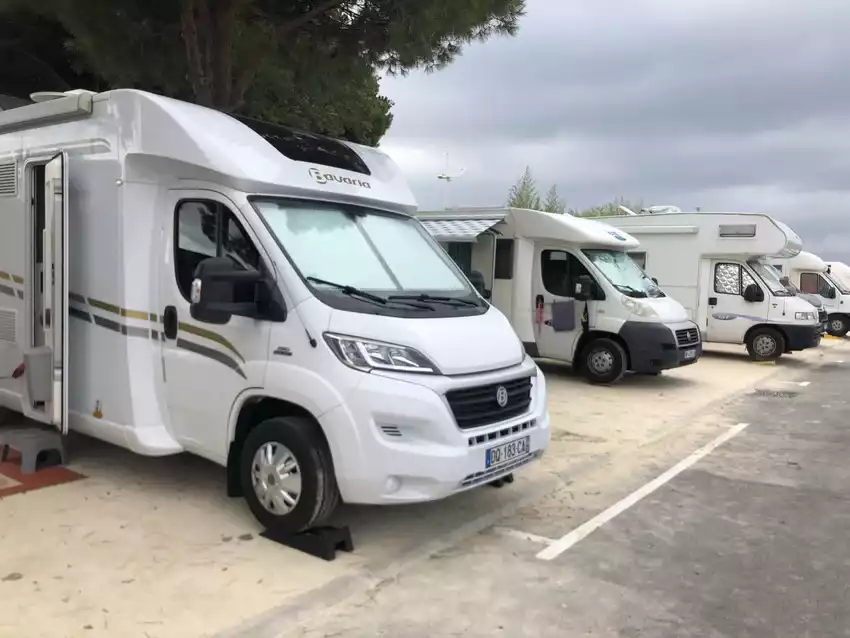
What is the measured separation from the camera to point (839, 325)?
22031 millimetres

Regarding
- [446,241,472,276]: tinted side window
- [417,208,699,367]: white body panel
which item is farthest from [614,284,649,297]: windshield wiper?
[446,241,472,276]: tinted side window

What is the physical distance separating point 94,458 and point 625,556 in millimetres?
4329

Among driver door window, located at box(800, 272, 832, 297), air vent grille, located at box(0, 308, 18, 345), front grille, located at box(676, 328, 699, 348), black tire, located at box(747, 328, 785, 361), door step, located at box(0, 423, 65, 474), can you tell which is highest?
driver door window, located at box(800, 272, 832, 297)

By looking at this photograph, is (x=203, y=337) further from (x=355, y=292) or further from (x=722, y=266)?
(x=722, y=266)

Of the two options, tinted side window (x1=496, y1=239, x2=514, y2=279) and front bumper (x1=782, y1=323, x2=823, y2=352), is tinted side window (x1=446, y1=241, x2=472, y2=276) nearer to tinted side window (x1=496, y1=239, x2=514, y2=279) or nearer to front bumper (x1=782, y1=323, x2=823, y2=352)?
tinted side window (x1=496, y1=239, x2=514, y2=279)

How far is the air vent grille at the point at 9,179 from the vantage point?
6.15 metres

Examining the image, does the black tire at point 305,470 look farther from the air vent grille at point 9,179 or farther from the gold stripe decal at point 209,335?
the air vent grille at point 9,179

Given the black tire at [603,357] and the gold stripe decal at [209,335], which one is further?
the black tire at [603,357]

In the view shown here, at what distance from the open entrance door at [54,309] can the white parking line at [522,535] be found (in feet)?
10.4

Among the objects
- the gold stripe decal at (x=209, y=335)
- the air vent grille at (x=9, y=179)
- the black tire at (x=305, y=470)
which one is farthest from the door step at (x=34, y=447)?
the black tire at (x=305, y=470)

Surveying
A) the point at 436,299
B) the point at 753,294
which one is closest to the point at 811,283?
the point at 753,294

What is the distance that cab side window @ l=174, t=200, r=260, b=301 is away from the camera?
496cm

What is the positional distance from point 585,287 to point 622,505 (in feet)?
19.8

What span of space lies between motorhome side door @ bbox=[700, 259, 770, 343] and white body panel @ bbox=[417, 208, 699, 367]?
340 centimetres
